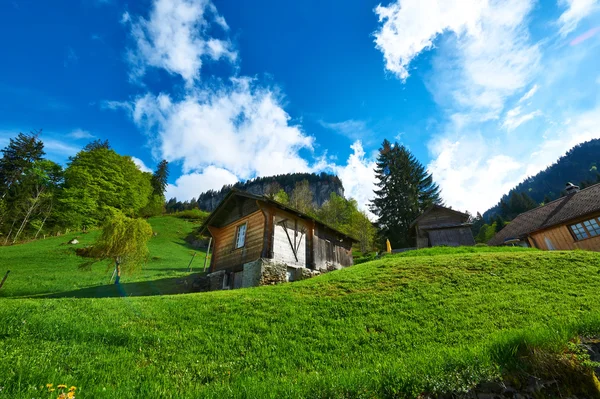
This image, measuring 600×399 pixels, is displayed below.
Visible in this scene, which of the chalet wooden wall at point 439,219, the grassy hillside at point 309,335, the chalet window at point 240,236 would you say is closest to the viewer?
the grassy hillside at point 309,335

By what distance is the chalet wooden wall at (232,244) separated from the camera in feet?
60.2

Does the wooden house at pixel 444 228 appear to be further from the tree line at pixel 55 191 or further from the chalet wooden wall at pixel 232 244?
the tree line at pixel 55 191

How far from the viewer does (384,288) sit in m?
11.3

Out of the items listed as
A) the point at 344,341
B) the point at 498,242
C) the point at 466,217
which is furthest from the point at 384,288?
the point at 498,242

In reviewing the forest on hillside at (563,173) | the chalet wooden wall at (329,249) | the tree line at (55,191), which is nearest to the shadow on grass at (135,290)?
the chalet wooden wall at (329,249)

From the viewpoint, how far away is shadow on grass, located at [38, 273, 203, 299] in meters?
18.9

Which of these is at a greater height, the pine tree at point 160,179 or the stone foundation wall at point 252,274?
the pine tree at point 160,179

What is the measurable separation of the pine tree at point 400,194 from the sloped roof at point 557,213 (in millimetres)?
10938

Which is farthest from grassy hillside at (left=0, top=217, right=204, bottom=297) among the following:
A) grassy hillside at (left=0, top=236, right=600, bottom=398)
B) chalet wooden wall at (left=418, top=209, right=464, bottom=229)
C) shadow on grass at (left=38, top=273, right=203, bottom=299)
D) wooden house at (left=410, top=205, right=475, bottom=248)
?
chalet wooden wall at (left=418, top=209, right=464, bottom=229)

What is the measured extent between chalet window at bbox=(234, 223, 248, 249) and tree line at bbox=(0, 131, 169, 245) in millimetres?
30301

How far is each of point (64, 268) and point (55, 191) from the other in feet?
98.4

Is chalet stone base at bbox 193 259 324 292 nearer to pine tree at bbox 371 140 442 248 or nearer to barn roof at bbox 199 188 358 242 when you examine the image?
barn roof at bbox 199 188 358 242

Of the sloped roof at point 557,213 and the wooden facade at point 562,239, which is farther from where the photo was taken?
the sloped roof at point 557,213

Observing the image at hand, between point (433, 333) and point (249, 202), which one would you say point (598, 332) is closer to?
point (433, 333)
